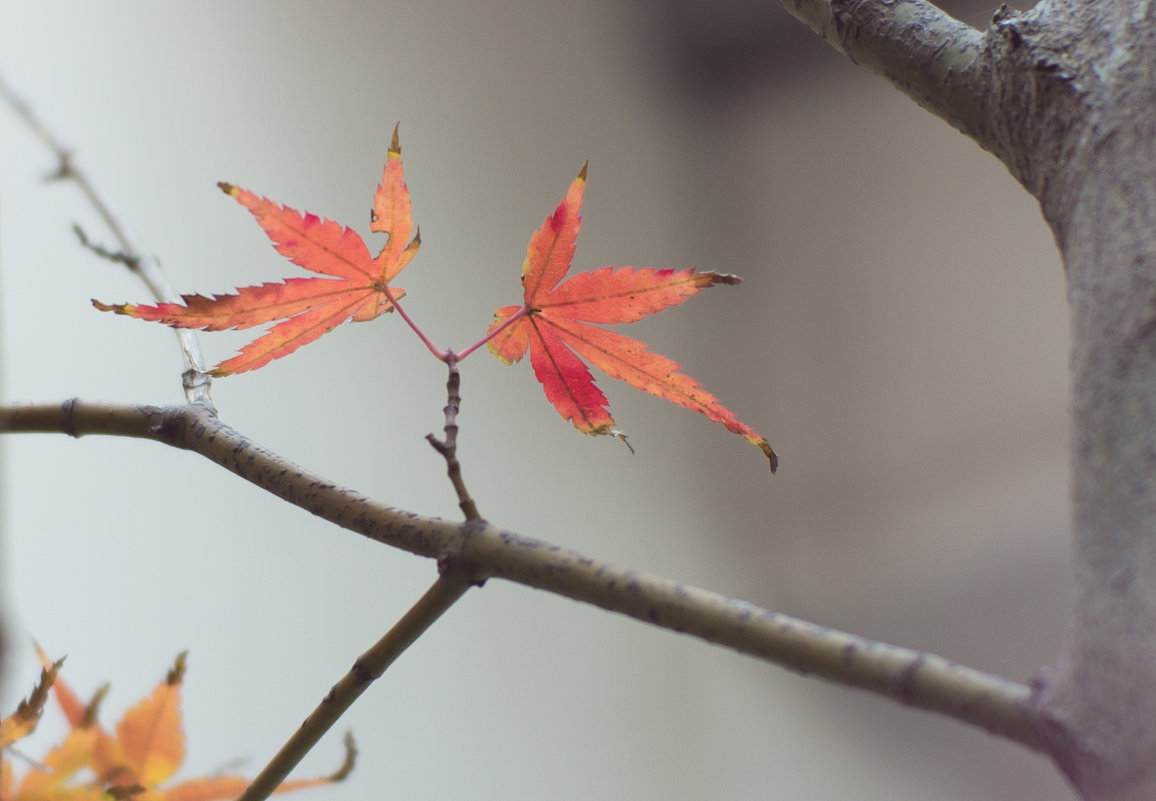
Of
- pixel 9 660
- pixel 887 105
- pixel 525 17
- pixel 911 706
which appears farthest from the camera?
pixel 887 105

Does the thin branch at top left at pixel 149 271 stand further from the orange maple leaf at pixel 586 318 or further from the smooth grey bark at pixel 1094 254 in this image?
the smooth grey bark at pixel 1094 254

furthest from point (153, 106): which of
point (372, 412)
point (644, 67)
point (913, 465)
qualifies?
point (913, 465)

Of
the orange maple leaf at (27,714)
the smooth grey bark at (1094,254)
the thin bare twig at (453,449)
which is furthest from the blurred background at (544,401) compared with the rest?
the smooth grey bark at (1094,254)

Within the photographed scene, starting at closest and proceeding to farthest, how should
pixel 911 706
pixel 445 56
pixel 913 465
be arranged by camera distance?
pixel 911 706 → pixel 445 56 → pixel 913 465

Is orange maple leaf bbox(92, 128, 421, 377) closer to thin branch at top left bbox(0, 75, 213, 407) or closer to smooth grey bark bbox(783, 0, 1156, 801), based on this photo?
thin branch at top left bbox(0, 75, 213, 407)

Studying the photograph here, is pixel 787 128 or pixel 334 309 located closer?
pixel 334 309

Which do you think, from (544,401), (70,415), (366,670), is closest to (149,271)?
(70,415)

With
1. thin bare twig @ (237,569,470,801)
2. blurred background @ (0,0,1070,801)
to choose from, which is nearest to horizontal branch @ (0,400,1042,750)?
thin bare twig @ (237,569,470,801)

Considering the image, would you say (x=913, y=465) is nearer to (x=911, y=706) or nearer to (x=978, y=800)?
(x=978, y=800)
